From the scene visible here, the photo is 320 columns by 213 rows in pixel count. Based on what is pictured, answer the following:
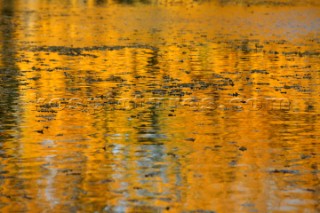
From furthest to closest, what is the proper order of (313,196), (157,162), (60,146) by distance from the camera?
(60,146) < (157,162) < (313,196)

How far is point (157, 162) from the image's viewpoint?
17641 millimetres

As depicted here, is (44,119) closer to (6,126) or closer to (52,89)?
(6,126)

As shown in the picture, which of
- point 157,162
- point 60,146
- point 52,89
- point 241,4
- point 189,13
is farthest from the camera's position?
point 241,4

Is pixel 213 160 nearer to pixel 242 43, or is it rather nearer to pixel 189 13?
pixel 242 43

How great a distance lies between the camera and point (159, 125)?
A: 22.2 meters

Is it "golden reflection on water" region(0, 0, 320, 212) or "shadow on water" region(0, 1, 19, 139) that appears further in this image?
"shadow on water" region(0, 1, 19, 139)

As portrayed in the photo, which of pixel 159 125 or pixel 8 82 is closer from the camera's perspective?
pixel 159 125

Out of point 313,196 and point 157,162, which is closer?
point 313,196

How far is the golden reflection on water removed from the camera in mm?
14898

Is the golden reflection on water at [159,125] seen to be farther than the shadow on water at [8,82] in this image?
No

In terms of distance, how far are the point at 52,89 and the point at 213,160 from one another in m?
12.6

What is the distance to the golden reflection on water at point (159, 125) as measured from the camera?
1490 centimetres

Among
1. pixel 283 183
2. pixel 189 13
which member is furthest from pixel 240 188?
pixel 189 13

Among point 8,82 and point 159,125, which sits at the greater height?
point 8,82
